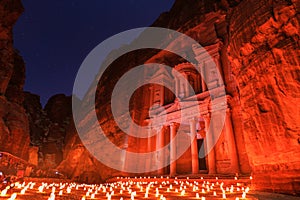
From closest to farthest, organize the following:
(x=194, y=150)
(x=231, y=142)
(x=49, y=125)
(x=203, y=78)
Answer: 1. (x=231, y=142)
2. (x=194, y=150)
3. (x=203, y=78)
4. (x=49, y=125)

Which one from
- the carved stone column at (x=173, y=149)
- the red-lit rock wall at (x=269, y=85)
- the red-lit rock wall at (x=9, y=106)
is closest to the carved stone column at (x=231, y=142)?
the carved stone column at (x=173, y=149)

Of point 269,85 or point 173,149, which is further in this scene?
point 173,149

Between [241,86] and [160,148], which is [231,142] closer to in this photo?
[160,148]

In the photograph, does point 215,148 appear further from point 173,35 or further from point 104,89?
point 104,89

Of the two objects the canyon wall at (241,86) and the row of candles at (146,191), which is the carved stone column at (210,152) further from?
the row of candles at (146,191)

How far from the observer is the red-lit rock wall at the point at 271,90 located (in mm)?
4234

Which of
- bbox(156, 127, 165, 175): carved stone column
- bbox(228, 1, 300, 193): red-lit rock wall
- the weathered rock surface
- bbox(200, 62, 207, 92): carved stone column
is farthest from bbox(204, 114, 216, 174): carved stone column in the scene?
the weathered rock surface

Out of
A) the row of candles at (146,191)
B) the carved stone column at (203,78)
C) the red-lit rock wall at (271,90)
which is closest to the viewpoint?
the red-lit rock wall at (271,90)

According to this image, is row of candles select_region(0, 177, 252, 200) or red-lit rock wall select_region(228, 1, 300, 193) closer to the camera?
red-lit rock wall select_region(228, 1, 300, 193)

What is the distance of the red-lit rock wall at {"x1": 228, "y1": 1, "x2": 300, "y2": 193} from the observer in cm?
423

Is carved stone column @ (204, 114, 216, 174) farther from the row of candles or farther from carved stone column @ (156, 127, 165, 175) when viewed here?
carved stone column @ (156, 127, 165, 175)

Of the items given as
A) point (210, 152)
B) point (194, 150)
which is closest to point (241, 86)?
point (210, 152)

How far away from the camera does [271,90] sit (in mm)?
4770

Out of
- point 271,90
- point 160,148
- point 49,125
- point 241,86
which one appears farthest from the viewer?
point 49,125
